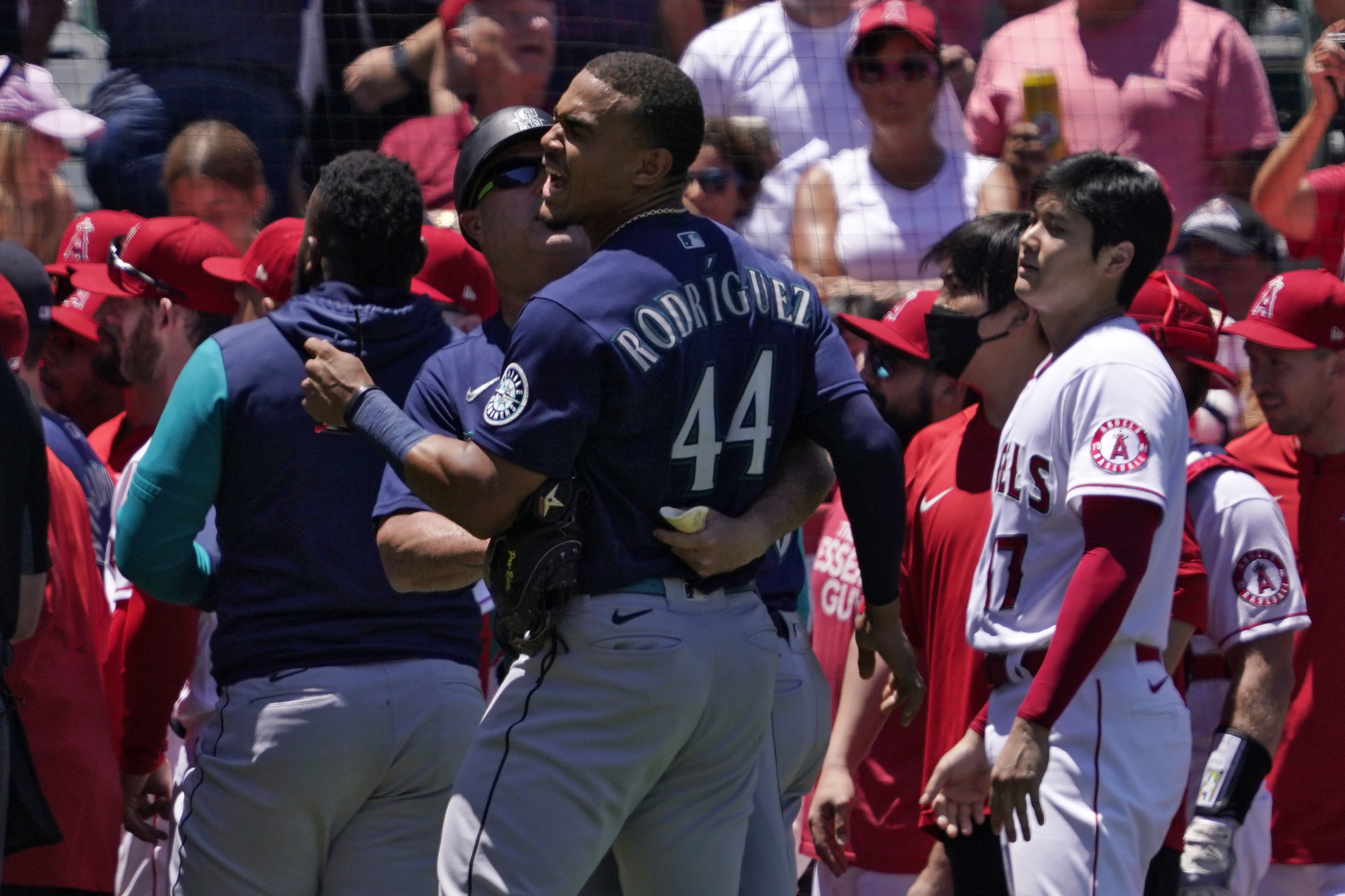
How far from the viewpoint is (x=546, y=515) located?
232 centimetres

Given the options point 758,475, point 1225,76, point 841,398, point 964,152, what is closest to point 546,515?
point 758,475

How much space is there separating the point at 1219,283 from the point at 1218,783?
2913 mm

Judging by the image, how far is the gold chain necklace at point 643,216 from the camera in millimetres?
2459

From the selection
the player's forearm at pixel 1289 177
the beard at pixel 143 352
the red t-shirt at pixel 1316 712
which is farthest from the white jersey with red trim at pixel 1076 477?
the player's forearm at pixel 1289 177

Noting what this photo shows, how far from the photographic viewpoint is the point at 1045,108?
20.0ft

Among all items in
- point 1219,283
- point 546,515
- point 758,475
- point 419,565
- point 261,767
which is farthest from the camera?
point 1219,283

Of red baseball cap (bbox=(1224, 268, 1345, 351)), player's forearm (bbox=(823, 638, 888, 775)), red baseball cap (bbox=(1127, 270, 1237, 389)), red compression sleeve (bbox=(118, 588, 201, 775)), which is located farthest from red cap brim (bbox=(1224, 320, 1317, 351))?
red compression sleeve (bbox=(118, 588, 201, 775))

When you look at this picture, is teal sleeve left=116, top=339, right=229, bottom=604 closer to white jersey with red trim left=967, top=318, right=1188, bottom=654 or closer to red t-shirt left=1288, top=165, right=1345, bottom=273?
white jersey with red trim left=967, top=318, right=1188, bottom=654

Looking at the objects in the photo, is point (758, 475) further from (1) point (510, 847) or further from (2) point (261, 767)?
(2) point (261, 767)

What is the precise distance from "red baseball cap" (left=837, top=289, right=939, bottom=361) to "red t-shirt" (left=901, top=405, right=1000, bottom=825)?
1.60 ft

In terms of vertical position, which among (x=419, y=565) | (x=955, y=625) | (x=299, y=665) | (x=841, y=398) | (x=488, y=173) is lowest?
(x=955, y=625)

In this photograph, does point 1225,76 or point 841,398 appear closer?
point 841,398

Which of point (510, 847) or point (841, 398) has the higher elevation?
point (841, 398)

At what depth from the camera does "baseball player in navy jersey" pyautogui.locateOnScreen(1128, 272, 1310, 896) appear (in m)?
3.34
